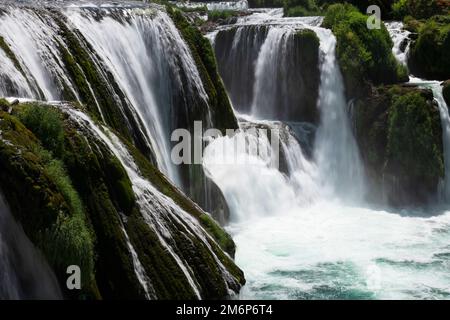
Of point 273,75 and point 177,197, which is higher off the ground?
point 273,75

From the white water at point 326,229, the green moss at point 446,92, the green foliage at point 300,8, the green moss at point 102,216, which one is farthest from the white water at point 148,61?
the green foliage at point 300,8

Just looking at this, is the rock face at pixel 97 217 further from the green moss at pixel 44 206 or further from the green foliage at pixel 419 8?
the green foliage at pixel 419 8

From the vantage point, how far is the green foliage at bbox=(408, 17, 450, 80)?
28906 mm

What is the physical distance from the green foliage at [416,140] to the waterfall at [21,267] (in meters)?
16.3

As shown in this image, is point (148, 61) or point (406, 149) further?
point (406, 149)

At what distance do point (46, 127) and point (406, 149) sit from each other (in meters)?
15.6

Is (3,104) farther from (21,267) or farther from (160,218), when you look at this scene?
(160,218)

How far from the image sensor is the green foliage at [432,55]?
28.9m

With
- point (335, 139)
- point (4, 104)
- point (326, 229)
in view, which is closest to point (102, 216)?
point (4, 104)

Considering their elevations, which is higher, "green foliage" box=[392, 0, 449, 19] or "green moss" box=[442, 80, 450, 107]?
"green foliage" box=[392, 0, 449, 19]

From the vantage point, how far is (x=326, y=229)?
837 inches

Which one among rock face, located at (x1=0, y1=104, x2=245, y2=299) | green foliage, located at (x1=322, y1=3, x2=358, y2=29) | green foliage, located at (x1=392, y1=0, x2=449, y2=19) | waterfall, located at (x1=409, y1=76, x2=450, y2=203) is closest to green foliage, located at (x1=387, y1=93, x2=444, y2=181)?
waterfall, located at (x1=409, y1=76, x2=450, y2=203)

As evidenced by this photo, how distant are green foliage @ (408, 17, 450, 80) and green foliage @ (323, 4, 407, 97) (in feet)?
4.72

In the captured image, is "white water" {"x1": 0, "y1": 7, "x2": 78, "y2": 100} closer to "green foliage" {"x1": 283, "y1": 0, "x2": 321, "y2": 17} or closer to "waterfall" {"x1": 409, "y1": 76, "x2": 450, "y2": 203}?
"waterfall" {"x1": 409, "y1": 76, "x2": 450, "y2": 203}
